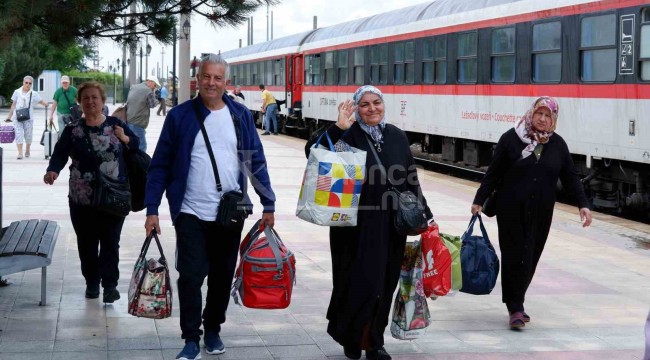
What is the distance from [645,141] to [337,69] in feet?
51.0

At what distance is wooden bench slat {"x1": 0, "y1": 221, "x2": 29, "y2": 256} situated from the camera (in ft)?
23.5

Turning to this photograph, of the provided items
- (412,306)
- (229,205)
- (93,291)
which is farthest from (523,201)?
(93,291)

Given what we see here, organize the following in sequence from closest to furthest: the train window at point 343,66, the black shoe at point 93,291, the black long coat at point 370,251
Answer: the black long coat at point 370,251 → the black shoe at point 93,291 → the train window at point 343,66

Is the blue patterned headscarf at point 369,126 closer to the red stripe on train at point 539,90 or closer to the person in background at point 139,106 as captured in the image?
the red stripe on train at point 539,90

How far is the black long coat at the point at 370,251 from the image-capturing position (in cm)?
617

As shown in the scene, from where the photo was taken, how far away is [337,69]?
2819 cm

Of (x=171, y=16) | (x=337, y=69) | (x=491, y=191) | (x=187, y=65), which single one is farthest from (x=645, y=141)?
(x=337, y=69)

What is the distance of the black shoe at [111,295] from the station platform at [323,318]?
6 centimetres

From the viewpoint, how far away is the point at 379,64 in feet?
79.7

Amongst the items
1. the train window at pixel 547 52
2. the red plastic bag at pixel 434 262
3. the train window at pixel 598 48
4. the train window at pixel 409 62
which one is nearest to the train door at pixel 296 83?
the train window at pixel 409 62

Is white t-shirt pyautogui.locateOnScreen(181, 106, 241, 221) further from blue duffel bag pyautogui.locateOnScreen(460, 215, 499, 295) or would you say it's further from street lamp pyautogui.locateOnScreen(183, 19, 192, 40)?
street lamp pyautogui.locateOnScreen(183, 19, 192, 40)

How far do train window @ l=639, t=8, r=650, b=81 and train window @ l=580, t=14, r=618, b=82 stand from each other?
1.94ft

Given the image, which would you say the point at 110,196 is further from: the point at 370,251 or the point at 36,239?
the point at 370,251

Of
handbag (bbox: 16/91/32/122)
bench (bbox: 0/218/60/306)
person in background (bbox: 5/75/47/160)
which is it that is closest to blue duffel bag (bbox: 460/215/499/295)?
bench (bbox: 0/218/60/306)
